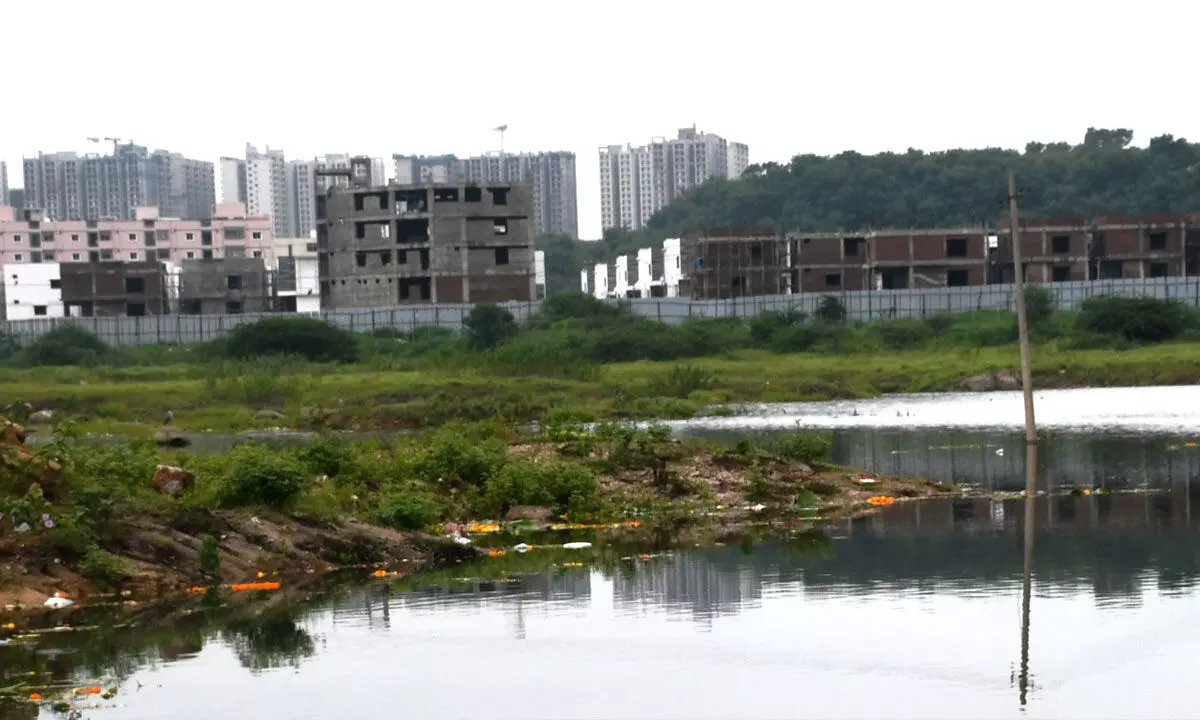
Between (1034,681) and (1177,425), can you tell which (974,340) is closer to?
(1177,425)

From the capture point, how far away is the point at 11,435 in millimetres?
23234

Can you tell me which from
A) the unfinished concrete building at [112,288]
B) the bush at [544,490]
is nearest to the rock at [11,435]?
the bush at [544,490]

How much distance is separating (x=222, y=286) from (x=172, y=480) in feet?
330

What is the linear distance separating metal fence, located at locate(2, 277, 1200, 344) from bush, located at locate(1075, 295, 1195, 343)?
12.7m

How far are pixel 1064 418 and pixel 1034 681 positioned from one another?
34.7 metres

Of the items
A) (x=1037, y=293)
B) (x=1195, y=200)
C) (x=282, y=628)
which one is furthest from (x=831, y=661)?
(x=1195, y=200)

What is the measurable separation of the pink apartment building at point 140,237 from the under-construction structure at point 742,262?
149 feet

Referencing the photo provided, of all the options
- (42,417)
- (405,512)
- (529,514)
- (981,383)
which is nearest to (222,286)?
(42,417)

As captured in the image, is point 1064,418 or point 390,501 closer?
point 390,501

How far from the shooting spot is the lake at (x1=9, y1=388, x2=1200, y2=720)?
15070mm

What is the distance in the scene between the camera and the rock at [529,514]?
27.9 m

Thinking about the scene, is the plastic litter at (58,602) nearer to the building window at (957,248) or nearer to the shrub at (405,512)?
the shrub at (405,512)

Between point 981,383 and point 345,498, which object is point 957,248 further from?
point 345,498

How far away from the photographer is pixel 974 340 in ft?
269
